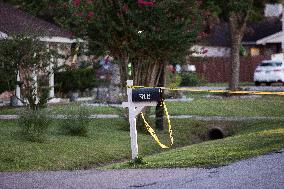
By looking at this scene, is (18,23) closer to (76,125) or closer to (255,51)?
(76,125)

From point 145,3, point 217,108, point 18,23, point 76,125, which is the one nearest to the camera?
point 76,125

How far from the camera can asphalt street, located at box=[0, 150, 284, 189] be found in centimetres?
1121

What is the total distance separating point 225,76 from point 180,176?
4749 centimetres

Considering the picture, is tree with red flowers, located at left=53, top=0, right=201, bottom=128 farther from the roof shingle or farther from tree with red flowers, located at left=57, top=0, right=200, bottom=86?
the roof shingle

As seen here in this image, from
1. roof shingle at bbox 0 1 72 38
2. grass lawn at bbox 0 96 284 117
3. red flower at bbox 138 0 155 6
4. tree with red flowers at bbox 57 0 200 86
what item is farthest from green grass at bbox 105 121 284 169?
roof shingle at bbox 0 1 72 38

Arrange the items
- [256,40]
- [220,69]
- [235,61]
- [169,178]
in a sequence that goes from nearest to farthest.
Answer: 1. [169,178]
2. [235,61]
3. [220,69]
4. [256,40]

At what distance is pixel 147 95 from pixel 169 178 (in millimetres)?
2344

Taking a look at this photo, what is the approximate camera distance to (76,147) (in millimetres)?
18281

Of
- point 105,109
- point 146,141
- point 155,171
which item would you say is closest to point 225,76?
point 105,109

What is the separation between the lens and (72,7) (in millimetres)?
22781

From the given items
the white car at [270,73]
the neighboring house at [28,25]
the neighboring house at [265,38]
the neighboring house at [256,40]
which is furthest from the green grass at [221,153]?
the neighboring house at [256,40]

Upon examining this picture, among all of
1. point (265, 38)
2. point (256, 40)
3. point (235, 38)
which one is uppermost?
point (265, 38)

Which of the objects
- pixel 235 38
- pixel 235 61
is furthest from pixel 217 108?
pixel 235 38

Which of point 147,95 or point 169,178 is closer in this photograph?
point 169,178
